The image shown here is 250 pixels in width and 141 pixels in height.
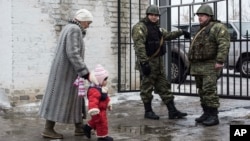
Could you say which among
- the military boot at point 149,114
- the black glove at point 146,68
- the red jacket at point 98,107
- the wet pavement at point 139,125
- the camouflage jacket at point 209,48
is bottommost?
the wet pavement at point 139,125

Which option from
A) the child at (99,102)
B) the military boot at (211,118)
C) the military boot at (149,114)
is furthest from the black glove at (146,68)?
the child at (99,102)

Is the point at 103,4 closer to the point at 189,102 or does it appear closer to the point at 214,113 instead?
the point at 189,102

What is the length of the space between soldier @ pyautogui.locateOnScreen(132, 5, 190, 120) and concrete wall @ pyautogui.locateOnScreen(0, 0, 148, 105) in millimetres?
2078

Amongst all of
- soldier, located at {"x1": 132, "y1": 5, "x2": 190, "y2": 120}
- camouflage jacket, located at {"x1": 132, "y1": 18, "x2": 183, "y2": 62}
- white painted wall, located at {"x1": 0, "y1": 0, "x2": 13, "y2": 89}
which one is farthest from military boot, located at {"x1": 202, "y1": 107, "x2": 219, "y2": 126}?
white painted wall, located at {"x1": 0, "y1": 0, "x2": 13, "y2": 89}

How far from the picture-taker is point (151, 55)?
6504 millimetres

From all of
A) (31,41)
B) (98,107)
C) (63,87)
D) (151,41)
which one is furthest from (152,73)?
(31,41)

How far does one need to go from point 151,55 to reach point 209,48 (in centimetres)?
94

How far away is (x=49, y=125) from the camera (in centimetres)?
533

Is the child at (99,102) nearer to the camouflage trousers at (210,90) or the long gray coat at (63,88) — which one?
the long gray coat at (63,88)

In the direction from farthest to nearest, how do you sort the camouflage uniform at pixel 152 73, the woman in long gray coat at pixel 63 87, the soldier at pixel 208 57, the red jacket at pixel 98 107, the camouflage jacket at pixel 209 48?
the camouflage uniform at pixel 152 73 < the soldier at pixel 208 57 < the camouflage jacket at pixel 209 48 < the woman in long gray coat at pixel 63 87 < the red jacket at pixel 98 107

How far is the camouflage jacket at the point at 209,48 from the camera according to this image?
5.79 m

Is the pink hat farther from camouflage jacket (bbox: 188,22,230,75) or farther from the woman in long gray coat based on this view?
camouflage jacket (bbox: 188,22,230,75)

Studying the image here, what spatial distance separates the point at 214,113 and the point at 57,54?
235 centimetres

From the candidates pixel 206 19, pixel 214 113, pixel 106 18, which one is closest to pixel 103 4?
pixel 106 18
